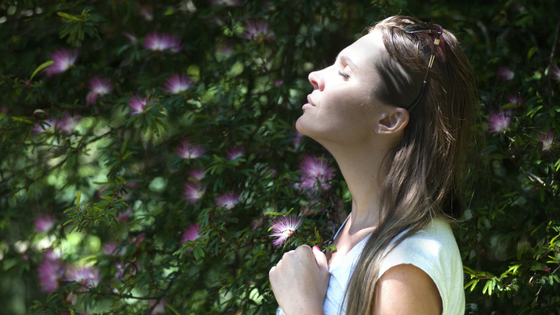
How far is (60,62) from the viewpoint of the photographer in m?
2.12

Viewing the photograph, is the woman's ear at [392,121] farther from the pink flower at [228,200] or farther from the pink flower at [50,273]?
the pink flower at [50,273]

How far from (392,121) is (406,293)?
412 millimetres

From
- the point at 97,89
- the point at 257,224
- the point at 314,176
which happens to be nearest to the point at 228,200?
the point at 257,224

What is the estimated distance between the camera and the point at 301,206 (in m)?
1.71

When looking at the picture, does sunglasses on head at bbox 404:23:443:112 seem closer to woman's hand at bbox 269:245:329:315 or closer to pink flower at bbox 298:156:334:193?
woman's hand at bbox 269:245:329:315

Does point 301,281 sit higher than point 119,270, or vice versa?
point 301,281

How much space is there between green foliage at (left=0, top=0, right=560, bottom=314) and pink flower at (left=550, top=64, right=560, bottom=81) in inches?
1.5

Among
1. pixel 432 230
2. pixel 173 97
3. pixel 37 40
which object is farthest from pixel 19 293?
pixel 432 230

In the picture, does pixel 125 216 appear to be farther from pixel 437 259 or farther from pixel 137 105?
pixel 437 259

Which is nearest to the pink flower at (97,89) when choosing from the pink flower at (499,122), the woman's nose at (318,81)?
the woman's nose at (318,81)

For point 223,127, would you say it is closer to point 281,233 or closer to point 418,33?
point 281,233

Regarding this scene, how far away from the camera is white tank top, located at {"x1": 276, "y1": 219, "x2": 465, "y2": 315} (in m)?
0.92

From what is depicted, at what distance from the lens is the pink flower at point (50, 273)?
1.97 metres

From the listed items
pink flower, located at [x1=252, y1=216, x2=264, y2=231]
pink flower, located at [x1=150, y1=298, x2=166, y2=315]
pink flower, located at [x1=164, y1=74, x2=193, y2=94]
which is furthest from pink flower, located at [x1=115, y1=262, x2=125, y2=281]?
pink flower, located at [x1=164, y1=74, x2=193, y2=94]
